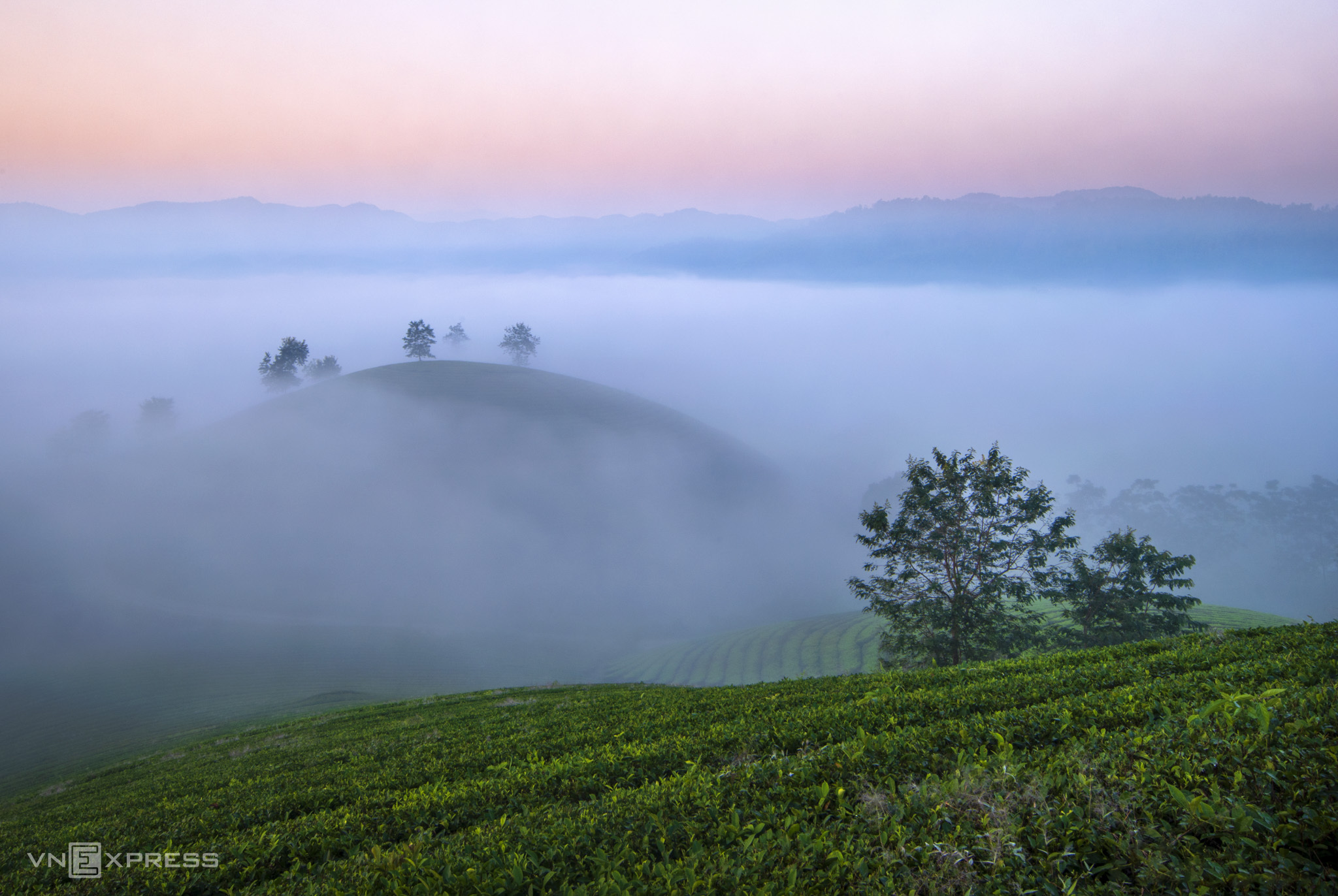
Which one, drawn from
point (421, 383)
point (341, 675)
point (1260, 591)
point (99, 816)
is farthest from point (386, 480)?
point (1260, 591)

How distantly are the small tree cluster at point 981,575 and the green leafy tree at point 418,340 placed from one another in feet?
606

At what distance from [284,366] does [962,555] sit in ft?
706

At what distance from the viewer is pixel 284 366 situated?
620 feet

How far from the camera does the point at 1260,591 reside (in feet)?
519

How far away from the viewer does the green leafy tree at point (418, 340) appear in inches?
7441

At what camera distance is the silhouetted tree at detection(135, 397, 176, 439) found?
619 ft

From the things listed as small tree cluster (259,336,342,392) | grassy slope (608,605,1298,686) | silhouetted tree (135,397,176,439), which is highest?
small tree cluster (259,336,342,392)

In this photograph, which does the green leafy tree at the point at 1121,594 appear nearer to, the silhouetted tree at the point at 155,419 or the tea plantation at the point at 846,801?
the tea plantation at the point at 846,801

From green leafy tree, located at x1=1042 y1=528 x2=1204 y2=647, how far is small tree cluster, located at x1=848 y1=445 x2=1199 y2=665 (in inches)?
2.9

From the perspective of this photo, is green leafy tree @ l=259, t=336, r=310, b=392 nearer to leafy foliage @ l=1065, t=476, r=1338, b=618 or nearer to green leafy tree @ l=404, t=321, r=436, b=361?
green leafy tree @ l=404, t=321, r=436, b=361

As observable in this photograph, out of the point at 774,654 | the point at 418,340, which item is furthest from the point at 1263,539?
the point at 418,340

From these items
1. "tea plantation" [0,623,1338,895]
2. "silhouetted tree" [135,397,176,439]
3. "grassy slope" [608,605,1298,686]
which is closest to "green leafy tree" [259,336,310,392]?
"silhouetted tree" [135,397,176,439]

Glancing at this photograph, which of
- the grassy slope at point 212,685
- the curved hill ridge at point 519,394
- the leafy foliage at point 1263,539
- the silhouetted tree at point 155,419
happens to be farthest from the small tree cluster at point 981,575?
the silhouetted tree at point 155,419

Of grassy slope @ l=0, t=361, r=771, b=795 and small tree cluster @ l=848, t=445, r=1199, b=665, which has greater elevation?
small tree cluster @ l=848, t=445, r=1199, b=665
